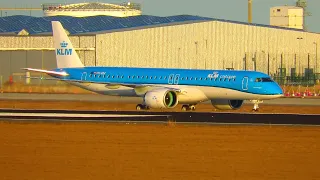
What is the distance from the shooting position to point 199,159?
91.6 feet

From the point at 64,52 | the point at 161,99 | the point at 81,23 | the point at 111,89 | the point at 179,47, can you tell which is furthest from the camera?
the point at 81,23

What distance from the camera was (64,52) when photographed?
64938mm

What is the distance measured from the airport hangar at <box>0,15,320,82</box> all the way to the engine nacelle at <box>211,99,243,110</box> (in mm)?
34741

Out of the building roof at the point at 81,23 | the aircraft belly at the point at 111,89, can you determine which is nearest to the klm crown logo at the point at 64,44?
the aircraft belly at the point at 111,89

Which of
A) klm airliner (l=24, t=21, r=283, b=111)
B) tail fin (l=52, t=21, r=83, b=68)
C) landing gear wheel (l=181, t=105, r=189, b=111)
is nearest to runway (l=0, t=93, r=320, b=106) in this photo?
tail fin (l=52, t=21, r=83, b=68)

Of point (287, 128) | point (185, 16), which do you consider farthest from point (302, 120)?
point (185, 16)

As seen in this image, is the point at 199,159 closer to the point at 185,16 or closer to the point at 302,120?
the point at 302,120

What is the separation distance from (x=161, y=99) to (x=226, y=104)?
4.21m

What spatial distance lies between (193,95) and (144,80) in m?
4.06

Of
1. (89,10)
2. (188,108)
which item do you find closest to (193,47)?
(188,108)

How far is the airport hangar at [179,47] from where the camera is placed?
91125mm

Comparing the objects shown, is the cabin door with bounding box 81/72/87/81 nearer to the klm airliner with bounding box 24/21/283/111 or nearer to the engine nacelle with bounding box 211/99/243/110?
the klm airliner with bounding box 24/21/283/111

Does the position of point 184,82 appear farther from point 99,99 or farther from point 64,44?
point 99,99

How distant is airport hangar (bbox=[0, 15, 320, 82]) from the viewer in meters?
91.1
